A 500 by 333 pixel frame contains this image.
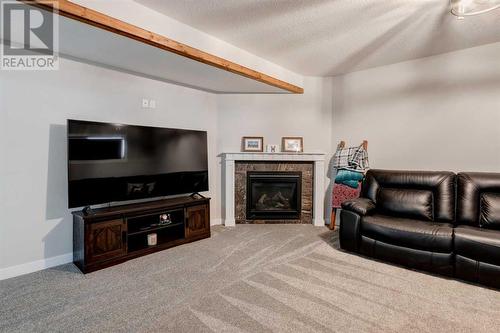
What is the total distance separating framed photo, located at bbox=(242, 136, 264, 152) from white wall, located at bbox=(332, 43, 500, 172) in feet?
4.41

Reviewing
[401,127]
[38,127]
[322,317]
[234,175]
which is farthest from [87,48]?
[401,127]

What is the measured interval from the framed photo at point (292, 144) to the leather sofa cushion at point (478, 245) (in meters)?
2.53

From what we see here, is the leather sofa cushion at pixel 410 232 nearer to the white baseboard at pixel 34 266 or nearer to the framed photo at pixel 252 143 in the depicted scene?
the framed photo at pixel 252 143

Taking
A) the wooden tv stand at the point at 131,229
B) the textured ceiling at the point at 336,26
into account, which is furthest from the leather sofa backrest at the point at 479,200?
the wooden tv stand at the point at 131,229

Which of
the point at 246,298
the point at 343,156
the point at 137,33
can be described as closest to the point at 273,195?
the point at 343,156

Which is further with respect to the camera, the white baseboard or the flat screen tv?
the flat screen tv

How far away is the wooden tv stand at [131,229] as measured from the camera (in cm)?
270

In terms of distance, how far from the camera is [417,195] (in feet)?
10.6

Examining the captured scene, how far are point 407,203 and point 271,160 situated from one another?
2058 millimetres

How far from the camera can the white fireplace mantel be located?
4418 millimetres

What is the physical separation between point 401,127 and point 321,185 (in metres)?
1.47

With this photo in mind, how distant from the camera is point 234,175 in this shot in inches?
176

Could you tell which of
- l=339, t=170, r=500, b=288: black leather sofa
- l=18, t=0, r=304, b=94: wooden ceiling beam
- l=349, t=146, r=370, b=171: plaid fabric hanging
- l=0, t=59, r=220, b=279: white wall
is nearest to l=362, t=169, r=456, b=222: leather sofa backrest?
l=339, t=170, r=500, b=288: black leather sofa

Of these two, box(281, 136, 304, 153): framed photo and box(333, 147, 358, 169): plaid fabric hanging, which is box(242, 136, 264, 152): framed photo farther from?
box(333, 147, 358, 169): plaid fabric hanging
